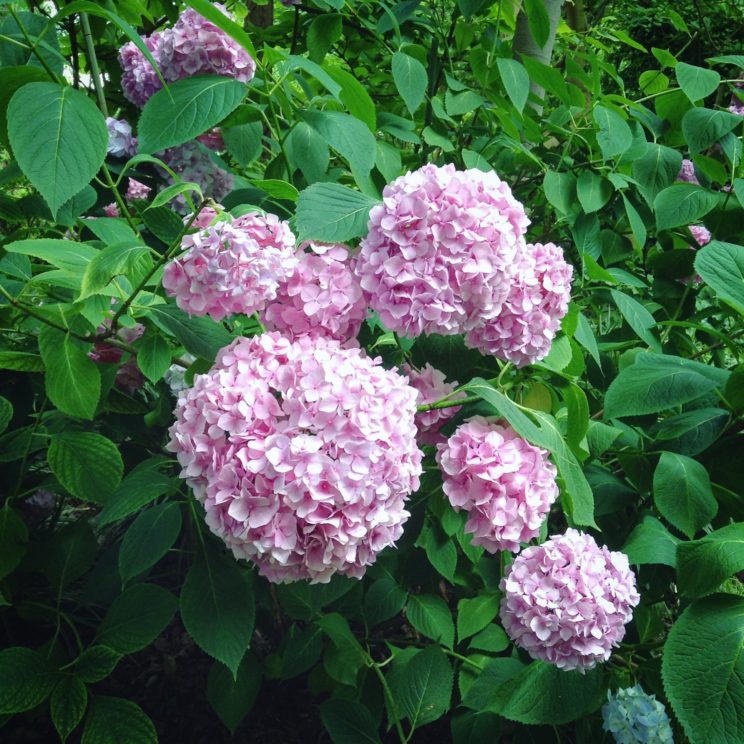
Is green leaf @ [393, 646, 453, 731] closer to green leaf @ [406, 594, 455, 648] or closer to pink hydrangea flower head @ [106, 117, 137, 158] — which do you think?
green leaf @ [406, 594, 455, 648]

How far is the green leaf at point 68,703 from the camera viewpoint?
116 cm

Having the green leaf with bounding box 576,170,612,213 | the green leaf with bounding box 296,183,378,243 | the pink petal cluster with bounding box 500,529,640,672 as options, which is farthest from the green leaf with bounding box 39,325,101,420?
the green leaf with bounding box 576,170,612,213

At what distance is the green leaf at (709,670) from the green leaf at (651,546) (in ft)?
0.40

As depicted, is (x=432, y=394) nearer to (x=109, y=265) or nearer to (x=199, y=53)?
(x=109, y=265)

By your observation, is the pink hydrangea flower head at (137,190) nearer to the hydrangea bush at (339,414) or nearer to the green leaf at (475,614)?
the hydrangea bush at (339,414)

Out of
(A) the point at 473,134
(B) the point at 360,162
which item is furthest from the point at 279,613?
(A) the point at 473,134

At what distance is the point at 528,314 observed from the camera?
40.3 inches

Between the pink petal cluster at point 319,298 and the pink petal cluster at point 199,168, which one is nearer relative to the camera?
the pink petal cluster at point 319,298

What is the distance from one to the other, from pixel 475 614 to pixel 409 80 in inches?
44.7

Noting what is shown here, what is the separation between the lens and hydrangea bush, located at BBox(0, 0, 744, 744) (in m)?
0.88

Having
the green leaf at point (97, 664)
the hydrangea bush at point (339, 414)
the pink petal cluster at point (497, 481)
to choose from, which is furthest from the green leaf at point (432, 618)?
the green leaf at point (97, 664)

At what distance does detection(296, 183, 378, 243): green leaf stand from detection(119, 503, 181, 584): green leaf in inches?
18.8

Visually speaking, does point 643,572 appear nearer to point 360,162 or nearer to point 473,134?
point 360,162

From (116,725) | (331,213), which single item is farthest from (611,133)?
(116,725)
